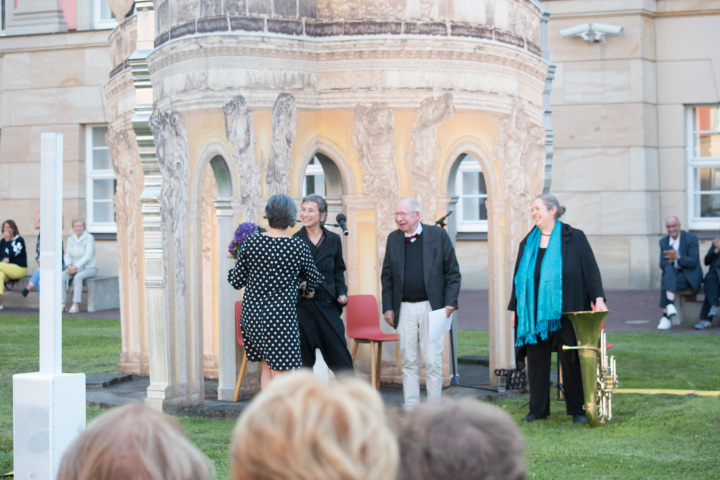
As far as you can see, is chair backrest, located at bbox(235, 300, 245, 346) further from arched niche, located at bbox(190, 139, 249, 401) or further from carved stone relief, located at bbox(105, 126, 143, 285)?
carved stone relief, located at bbox(105, 126, 143, 285)

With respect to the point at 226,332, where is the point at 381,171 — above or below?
above

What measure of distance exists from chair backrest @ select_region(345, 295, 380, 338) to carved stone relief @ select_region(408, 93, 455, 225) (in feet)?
3.09

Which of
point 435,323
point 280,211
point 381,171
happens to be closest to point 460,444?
point 280,211

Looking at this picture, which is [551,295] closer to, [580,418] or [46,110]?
[580,418]

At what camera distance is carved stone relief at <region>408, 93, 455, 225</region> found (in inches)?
370

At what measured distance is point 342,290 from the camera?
812cm

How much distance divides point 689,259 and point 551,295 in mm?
8120

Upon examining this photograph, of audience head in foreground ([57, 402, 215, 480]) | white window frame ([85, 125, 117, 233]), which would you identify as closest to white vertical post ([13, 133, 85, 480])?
audience head in foreground ([57, 402, 215, 480])

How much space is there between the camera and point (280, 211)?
710 cm

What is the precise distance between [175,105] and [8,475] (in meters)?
3.85

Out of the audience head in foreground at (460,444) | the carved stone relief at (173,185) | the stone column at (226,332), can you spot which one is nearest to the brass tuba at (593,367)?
the stone column at (226,332)

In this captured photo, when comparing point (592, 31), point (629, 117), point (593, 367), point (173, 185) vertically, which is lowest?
point (593, 367)

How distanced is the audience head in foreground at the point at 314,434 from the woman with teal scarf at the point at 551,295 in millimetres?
6210

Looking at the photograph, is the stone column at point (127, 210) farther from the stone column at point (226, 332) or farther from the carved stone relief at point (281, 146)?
the carved stone relief at point (281, 146)
